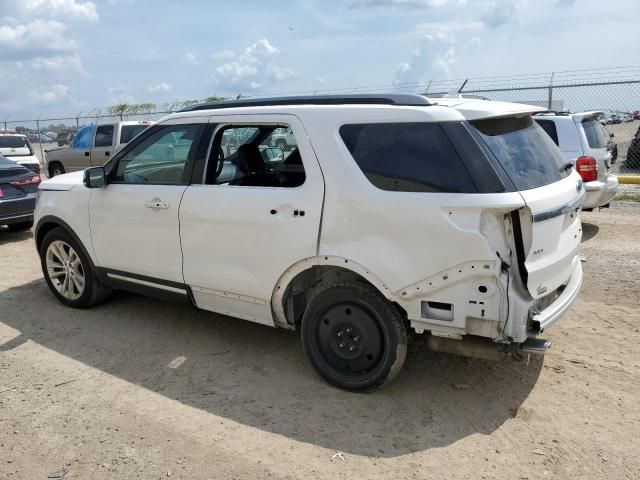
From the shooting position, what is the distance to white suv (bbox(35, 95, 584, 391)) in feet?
10.1

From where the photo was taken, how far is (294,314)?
393 cm

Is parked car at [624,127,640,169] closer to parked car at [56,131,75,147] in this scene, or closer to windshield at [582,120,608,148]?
windshield at [582,120,608,148]

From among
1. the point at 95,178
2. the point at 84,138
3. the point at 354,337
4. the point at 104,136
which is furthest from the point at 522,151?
the point at 84,138

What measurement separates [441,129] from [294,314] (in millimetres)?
1658

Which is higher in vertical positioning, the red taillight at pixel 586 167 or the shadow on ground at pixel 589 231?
the red taillight at pixel 586 167

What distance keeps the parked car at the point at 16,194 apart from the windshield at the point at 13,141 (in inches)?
276

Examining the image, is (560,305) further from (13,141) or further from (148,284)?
(13,141)

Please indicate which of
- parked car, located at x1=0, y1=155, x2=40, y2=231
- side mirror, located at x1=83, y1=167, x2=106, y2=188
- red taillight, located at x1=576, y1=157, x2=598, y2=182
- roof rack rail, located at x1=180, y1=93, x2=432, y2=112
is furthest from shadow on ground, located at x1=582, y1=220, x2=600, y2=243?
parked car, located at x1=0, y1=155, x2=40, y2=231

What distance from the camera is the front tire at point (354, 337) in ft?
11.2

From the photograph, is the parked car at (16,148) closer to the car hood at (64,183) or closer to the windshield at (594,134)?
the car hood at (64,183)

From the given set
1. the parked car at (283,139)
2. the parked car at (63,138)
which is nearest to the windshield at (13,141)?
the parked car at (283,139)

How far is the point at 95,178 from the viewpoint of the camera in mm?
4652

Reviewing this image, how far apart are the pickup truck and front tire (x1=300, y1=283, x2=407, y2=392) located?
1195 cm

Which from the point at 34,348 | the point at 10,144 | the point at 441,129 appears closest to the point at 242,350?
the point at 34,348
